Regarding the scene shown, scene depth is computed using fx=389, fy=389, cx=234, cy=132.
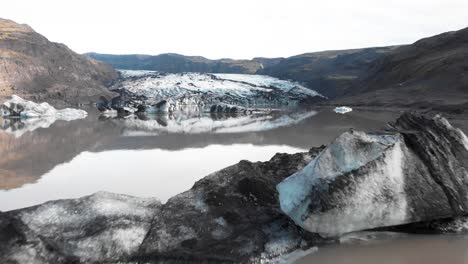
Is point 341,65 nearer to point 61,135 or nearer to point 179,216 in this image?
point 61,135

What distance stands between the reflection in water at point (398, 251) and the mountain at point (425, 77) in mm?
38658

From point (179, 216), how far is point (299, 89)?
111 meters

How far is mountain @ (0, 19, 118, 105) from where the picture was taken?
304 ft

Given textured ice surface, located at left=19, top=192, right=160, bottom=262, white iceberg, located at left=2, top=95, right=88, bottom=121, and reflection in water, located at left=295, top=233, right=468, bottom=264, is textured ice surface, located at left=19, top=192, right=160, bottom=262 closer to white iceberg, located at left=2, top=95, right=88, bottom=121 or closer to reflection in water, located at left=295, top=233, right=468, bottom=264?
reflection in water, located at left=295, top=233, right=468, bottom=264

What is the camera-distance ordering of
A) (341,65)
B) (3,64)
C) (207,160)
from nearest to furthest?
(207,160) → (3,64) → (341,65)

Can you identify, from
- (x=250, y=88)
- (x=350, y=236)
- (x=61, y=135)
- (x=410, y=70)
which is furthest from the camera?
(x=250, y=88)

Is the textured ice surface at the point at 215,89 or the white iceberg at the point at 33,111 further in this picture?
the textured ice surface at the point at 215,89

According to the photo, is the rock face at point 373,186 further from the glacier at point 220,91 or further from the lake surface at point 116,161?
the glacier at point 220,91

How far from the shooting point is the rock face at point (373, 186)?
6.51 meters

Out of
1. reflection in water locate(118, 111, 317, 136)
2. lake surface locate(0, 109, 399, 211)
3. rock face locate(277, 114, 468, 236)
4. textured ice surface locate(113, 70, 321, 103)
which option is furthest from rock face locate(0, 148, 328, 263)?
textured ice surface locate(113, 70, 321, 103)

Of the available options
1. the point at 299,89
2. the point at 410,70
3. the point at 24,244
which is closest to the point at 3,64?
the point at 299,89

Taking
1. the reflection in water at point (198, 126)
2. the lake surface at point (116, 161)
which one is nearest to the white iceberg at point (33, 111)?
the reflection in water at point (198, 126)

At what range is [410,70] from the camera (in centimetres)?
8356

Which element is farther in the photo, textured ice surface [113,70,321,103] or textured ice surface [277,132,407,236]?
textured ice surface [113,70,321,103]
